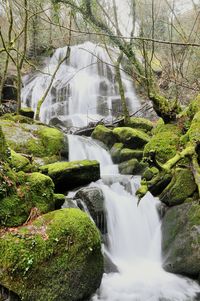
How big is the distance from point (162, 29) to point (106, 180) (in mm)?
11728

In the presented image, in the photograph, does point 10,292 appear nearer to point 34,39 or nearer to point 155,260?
point 155,260

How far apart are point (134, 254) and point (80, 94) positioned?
1244 cm

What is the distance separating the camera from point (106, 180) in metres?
7.84

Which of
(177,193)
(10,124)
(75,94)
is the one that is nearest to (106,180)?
(177,193)

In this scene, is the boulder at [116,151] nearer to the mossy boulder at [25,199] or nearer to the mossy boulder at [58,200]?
the mossy boulder at [58,200]

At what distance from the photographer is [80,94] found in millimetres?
17422

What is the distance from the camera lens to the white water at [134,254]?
16.5ft

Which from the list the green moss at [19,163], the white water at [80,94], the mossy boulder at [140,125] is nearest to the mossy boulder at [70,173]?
the green moss at [19,163]

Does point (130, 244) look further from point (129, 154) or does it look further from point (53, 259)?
point (129, 154)

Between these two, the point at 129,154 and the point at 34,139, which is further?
the point at 129,154

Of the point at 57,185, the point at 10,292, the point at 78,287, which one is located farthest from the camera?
the point at 57,185

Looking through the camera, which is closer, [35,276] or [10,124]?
[35,276]

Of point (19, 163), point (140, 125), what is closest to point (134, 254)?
point (19, 163)

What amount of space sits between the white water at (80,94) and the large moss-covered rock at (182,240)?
29.9ft
